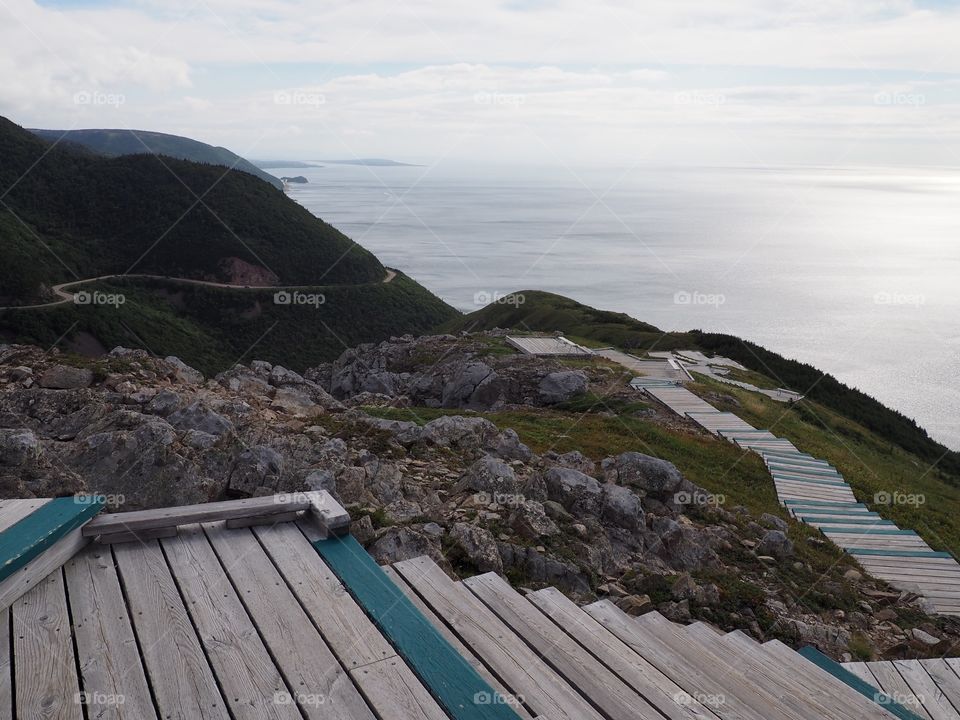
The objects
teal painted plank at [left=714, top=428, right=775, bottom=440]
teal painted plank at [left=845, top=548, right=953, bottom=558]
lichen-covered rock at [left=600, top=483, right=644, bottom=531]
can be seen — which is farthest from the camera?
teal painted plank at [left=714, top=428, right=775, bottom=440]

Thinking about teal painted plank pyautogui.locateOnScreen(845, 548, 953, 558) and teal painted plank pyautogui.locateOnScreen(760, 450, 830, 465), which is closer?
teal painted plank pyautogui.locateOnScreen(845, 548, 953, 558)

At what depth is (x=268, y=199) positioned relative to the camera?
9088 cm

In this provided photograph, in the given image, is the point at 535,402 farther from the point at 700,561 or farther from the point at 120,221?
the point at 120,221

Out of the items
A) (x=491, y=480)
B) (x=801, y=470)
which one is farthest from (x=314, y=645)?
(x=801, y=470)

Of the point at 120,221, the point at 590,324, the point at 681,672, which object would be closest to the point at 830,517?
the point at 681,672

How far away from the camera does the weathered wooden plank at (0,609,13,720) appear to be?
276 cm
